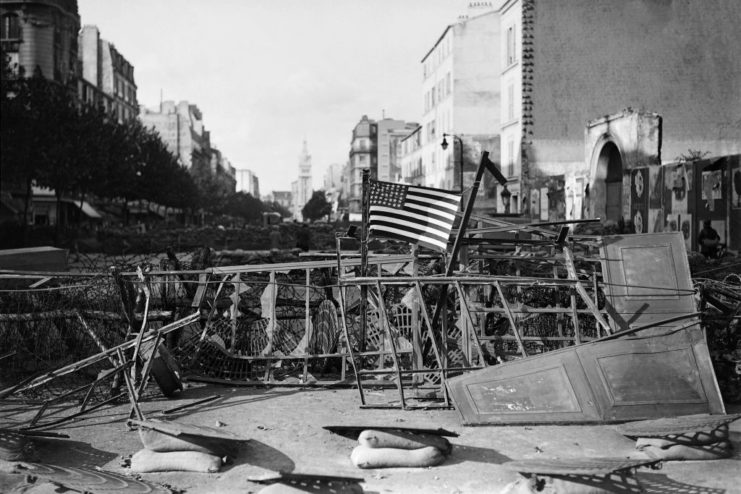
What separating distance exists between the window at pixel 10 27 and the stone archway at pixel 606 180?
173 feet

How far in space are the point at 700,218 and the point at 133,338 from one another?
21.3m

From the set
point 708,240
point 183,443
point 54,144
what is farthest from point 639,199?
point 54,144

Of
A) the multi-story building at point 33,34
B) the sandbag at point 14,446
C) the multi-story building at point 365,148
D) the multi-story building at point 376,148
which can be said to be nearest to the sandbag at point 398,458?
the sandbag at point 14,446

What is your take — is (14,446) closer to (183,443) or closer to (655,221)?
(183,443)

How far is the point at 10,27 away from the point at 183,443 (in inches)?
2728

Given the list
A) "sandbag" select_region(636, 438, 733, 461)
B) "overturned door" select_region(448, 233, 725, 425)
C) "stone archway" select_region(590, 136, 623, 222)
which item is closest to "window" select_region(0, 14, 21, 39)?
"stone archway" select_region(590, 136, 623, 222)

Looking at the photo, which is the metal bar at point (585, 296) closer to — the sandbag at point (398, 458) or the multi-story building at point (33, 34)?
the sandbag at point (398, 458)

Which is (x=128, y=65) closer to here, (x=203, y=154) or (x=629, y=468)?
(x=203, y=154)

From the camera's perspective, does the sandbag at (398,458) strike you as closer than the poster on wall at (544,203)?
Yes

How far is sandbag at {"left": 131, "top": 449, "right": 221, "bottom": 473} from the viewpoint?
7.04 m

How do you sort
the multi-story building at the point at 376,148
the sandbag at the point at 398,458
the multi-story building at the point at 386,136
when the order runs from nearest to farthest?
the sandbag at the point at 398,458
the multi-story building at the point at 376,148
the multi-story building at the point at 386,136

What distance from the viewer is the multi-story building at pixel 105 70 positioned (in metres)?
89.6

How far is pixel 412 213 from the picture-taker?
9.62 metres

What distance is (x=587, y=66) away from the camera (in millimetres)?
49219
